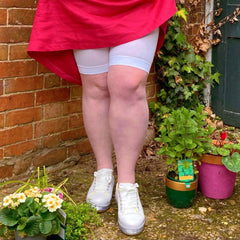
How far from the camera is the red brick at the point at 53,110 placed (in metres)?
2.73

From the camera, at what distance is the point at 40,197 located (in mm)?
1894

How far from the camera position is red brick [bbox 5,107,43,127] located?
99.7 inches

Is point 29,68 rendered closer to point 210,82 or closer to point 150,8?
point 150,8

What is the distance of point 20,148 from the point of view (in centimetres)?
262

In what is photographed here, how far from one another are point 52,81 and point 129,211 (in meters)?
1.02

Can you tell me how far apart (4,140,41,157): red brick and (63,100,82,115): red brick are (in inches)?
10.6

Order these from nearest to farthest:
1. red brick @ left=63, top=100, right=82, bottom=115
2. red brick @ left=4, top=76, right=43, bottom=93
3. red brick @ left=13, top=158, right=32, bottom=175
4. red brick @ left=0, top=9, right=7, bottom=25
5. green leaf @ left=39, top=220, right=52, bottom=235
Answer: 1. green leaf @ left=39, top=220, right=52, bottom=235
2. red brick @ left=0, top=9, right=7, bottom=25
3. red brick @ left=4, top=76, right=43, bottom=93
4. red brick @ left=13, top=158, right=32, bottom=175
5. red brick @ left=63, top=100, right=82, bottom=115

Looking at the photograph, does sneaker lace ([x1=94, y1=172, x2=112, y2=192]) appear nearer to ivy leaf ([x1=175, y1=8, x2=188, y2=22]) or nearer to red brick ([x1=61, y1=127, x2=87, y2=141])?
red brick ([x1=61, y1=127, x2=87, y2=141])

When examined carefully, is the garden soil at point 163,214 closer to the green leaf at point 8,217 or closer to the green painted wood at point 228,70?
Result: the green leaf at point 8,217

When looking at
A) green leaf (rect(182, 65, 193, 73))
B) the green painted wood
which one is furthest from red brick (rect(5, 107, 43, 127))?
the green painted wood

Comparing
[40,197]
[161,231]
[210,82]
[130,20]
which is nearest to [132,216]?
[161,231]

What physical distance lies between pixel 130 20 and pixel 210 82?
1847mm

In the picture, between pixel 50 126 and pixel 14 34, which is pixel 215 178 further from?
pixel 14 34

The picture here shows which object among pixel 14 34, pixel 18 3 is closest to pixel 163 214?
pixel 14 34
